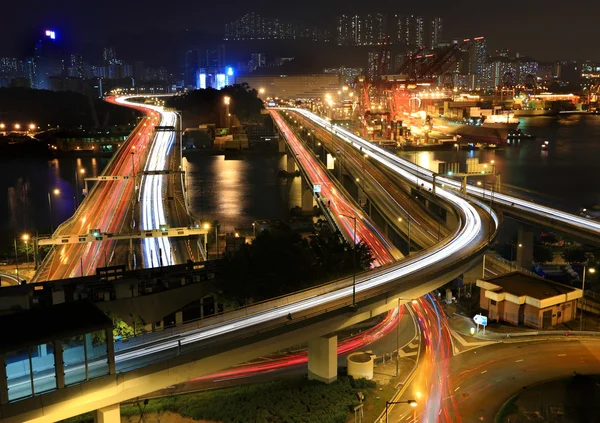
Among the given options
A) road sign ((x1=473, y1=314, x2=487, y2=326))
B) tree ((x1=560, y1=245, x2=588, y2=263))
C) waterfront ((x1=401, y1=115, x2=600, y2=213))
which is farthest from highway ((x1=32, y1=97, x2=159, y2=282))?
waterfront ((x1=401, y1=115, x2=600, y2=213))

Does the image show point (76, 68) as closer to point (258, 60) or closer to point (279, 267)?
point (258, 60)

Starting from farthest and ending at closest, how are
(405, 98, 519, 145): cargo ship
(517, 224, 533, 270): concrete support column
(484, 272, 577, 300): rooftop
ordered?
(405, 98, 519, 145): cargo ship → (517, 224, 533, 270): concrete support column → (484, 272, 577, 300): rooftop

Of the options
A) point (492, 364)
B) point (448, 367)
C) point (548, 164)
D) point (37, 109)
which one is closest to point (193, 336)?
point (448, 367)

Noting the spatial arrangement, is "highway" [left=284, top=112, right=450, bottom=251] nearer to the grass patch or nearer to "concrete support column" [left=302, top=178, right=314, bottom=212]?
"concrete support column" [left=302, top=178, right=314, bottom=212]

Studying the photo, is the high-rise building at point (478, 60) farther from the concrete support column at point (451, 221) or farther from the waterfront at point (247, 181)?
the concrete support column at point (451, 221)

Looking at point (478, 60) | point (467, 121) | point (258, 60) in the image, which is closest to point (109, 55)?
point (258, 60)

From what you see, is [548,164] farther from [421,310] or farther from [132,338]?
[132,338]
